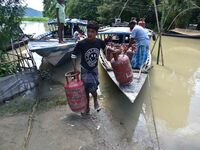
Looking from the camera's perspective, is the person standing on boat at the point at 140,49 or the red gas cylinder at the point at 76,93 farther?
the person standing on boat at the point at 140,49

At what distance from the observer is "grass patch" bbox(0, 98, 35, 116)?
19.9ft

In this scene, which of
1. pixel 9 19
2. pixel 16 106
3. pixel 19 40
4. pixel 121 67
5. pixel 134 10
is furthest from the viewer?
pixel 134 10

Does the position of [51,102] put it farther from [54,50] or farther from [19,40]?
[19,40]

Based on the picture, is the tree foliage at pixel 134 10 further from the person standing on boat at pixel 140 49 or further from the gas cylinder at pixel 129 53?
the person standing on boat at pixel 140 49

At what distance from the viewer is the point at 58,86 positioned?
8211mm

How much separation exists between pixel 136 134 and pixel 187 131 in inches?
42.9

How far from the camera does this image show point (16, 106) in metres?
6.37

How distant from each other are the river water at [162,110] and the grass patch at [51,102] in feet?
3.28

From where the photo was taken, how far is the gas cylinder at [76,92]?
5.35 m

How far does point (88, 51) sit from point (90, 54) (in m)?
0.08

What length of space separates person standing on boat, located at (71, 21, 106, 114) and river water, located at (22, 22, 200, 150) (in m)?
0.81

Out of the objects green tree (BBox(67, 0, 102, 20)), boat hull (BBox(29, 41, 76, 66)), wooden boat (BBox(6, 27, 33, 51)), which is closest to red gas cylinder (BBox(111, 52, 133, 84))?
wooden boat (BBox(6, 27, 33, 51))

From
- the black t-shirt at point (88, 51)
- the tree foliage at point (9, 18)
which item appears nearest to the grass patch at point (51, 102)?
the black t-shirt at point (88, 51)

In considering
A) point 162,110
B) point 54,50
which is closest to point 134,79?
point 162,110
